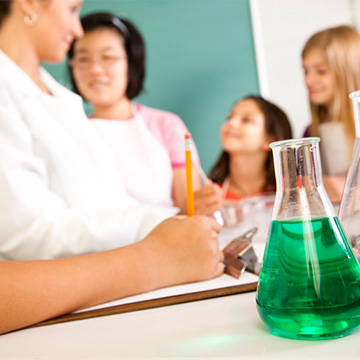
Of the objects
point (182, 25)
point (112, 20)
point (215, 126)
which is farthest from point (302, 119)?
point (112, 20)

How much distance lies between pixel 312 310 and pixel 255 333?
54mm

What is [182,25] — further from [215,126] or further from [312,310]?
[312,310]

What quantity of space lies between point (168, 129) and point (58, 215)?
2.19 feet

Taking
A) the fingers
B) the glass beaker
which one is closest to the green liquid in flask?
the glass beaker

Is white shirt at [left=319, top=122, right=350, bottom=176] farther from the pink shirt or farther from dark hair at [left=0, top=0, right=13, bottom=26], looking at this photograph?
dark hair at [left=0, top=0, right=13, bottom=26]

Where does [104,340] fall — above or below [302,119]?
below

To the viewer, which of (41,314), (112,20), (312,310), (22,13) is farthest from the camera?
(112,20)

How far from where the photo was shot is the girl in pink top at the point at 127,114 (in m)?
1.12

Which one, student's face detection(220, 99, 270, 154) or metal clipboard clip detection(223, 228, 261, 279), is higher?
student's face detection(220, 99, 270, 154)

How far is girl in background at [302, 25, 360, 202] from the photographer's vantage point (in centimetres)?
115

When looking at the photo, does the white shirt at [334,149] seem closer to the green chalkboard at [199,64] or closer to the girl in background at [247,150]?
the girl in background at [247,150]

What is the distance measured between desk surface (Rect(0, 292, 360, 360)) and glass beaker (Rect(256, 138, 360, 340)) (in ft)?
0.05

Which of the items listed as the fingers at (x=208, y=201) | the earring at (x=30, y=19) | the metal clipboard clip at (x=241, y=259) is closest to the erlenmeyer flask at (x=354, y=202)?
the metal clipboard clip at (x=241, y=259)

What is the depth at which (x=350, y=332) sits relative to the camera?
10.4 inches
